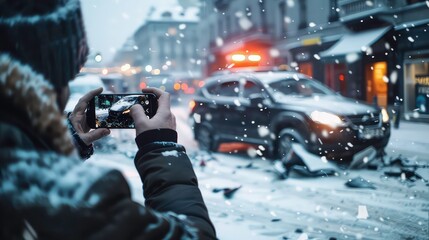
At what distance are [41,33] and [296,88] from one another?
22.5ft

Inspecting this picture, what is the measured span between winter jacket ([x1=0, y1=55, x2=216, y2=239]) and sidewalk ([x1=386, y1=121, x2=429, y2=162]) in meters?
3.08

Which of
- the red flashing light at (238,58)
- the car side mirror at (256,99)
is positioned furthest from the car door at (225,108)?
the red flashing light at (238,58)

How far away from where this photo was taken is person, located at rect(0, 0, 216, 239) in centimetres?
81

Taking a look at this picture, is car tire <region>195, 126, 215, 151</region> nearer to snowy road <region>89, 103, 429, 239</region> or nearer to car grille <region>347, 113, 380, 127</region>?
snowy road <region>89, 103, 429, 239</region>

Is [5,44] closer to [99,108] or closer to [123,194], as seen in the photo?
[123,194]

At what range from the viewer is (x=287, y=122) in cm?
678

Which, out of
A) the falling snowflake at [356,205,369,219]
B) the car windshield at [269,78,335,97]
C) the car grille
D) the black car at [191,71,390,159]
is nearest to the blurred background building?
the car grille

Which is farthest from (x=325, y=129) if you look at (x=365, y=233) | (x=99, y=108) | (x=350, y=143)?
(x=99, y=108)

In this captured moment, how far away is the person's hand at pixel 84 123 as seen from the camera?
5.84 feet

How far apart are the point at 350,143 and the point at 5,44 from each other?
5793 mm

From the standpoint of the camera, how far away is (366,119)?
6223 mm

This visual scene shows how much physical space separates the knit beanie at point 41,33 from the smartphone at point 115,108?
0.60 metres

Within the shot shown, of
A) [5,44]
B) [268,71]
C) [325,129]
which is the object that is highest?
[5,44]

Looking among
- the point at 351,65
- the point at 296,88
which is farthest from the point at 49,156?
the point at 351,65
